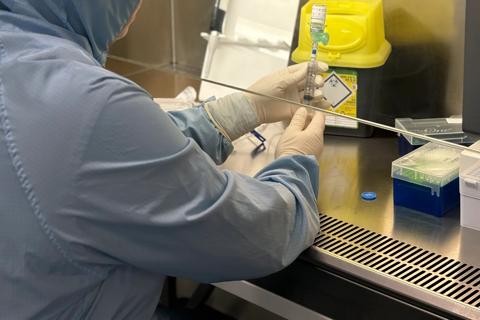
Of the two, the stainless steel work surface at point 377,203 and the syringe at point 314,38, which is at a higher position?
the syringe at point 314,38

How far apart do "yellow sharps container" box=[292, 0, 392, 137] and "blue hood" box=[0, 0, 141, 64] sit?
554 mm

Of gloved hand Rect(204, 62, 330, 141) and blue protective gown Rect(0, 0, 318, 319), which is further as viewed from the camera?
gloved hand Rect(204, 62, 330, 141)

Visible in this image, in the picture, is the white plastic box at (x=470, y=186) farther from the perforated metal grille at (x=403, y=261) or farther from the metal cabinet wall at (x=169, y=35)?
the metal cabinet wall at (x=169, y=35)

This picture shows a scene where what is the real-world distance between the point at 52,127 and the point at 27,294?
26 centimetres

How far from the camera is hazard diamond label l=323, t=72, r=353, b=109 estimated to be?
1.57 metres

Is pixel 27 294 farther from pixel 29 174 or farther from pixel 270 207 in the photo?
pixel 270 207

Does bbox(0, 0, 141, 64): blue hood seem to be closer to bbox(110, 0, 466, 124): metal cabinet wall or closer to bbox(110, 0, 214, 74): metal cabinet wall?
bbox(110, 0, 466, 124): metal cabinet wall

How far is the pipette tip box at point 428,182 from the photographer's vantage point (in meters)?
1.26

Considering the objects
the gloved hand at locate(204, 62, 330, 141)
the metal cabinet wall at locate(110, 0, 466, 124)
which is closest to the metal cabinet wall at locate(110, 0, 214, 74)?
the gloved hand at locate(204, 62, 330, 141)

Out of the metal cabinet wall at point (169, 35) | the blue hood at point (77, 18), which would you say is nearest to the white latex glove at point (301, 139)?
the blue hood at point (77, 18)

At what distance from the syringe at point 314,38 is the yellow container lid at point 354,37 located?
10 mm

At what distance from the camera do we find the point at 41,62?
3.25 ft

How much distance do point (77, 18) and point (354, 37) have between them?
68 cm

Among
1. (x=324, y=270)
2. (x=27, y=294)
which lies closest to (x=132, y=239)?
(x=27, y=294)
